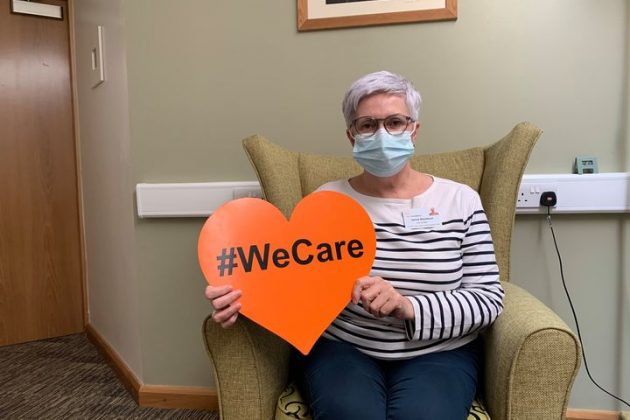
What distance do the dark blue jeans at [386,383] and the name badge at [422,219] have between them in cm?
29

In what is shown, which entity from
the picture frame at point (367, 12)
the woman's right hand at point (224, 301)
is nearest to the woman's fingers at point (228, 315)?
the woman's right hand at point (224, 301)

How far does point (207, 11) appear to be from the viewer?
1.63 meters

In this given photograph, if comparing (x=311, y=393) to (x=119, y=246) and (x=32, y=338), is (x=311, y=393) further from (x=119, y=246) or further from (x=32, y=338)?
(x=32, y=338)

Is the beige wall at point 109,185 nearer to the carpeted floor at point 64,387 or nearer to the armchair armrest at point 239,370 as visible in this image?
the carpeted floor at point 64,387

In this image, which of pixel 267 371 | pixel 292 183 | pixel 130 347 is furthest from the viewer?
pixel 130 347

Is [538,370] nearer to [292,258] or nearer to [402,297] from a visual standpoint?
[402,297]

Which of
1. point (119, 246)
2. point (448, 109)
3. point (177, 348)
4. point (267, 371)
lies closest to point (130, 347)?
point (177, 348)

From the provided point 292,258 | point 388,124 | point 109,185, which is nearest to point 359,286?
point 292,258

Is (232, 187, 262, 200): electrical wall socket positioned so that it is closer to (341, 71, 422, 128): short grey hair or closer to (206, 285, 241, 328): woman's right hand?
(341, 71, 422, 128): short grey hair

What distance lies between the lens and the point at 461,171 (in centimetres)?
Result: 135

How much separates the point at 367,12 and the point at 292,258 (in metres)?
1.01

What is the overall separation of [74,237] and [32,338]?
60 cm

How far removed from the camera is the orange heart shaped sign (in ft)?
2.99

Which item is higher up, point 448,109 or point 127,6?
point 127,6
